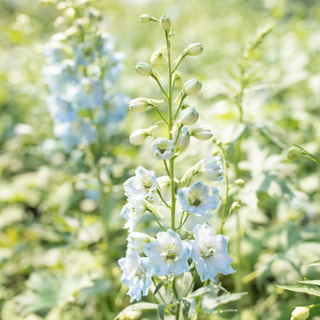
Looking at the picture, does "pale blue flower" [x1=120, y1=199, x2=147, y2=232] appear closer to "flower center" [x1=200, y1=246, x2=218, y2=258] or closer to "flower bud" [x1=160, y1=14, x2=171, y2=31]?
"flower center" [x1=200, y1=246, x2=218, y2=258]

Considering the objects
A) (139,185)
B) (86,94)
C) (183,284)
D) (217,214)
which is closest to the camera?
(139,185)

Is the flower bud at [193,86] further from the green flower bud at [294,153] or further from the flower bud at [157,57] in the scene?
the green flower bud at [294,153]

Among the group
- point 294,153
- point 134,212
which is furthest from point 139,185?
point 294,153

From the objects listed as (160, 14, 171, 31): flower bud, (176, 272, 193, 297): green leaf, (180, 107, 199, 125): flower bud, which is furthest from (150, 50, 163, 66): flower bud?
(176, 272, 193, 297): green leaf

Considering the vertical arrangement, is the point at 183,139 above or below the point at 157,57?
below

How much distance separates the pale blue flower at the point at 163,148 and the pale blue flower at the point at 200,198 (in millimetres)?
157

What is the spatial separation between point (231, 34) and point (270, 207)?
3.86 m

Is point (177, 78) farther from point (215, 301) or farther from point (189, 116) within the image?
point (215, 301)

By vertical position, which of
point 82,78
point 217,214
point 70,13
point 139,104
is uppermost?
point 70,13

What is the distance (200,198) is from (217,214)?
1.03m

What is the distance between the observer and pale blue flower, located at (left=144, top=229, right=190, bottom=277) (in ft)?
4.74

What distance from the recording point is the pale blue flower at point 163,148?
146 cm

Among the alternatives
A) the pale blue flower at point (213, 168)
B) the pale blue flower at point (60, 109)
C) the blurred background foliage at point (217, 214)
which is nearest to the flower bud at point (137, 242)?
the pale blue flower at point (213, 168)

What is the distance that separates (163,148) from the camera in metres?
1.51
